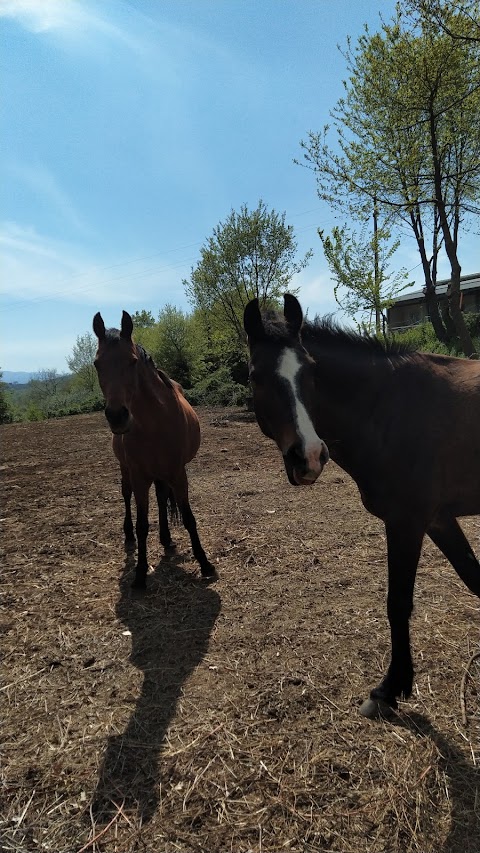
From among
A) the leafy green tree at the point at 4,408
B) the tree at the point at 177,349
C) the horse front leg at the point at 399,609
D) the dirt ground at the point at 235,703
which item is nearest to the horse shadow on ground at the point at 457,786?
the dirt ground at the point at 235,703

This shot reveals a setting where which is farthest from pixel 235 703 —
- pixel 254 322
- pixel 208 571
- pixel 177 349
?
pixel 177 349

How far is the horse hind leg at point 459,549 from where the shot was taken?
110 inches

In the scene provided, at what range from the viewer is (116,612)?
364 cm

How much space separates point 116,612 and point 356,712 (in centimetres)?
208

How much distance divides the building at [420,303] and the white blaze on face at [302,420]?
104 feet

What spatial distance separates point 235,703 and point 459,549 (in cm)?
170

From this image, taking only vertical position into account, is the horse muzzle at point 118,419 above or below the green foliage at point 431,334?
below

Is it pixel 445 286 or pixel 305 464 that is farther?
pixel 445 286

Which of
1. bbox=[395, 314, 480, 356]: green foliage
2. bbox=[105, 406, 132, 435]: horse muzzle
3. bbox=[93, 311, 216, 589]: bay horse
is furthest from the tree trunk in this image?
bbox=[105, 406, 132, 435]: horse muzzle

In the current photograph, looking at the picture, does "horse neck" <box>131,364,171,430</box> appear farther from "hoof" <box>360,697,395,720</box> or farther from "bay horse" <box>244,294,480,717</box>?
"hoof" <box>360,697,395,720</box>

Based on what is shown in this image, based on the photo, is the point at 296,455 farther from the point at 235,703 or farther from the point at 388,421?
the point at 235,703

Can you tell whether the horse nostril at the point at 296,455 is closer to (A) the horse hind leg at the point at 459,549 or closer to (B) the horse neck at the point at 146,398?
(A) the horse hind leg at the point at 459,549

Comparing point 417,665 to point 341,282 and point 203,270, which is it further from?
point 203,270

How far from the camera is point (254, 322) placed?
2410mm
